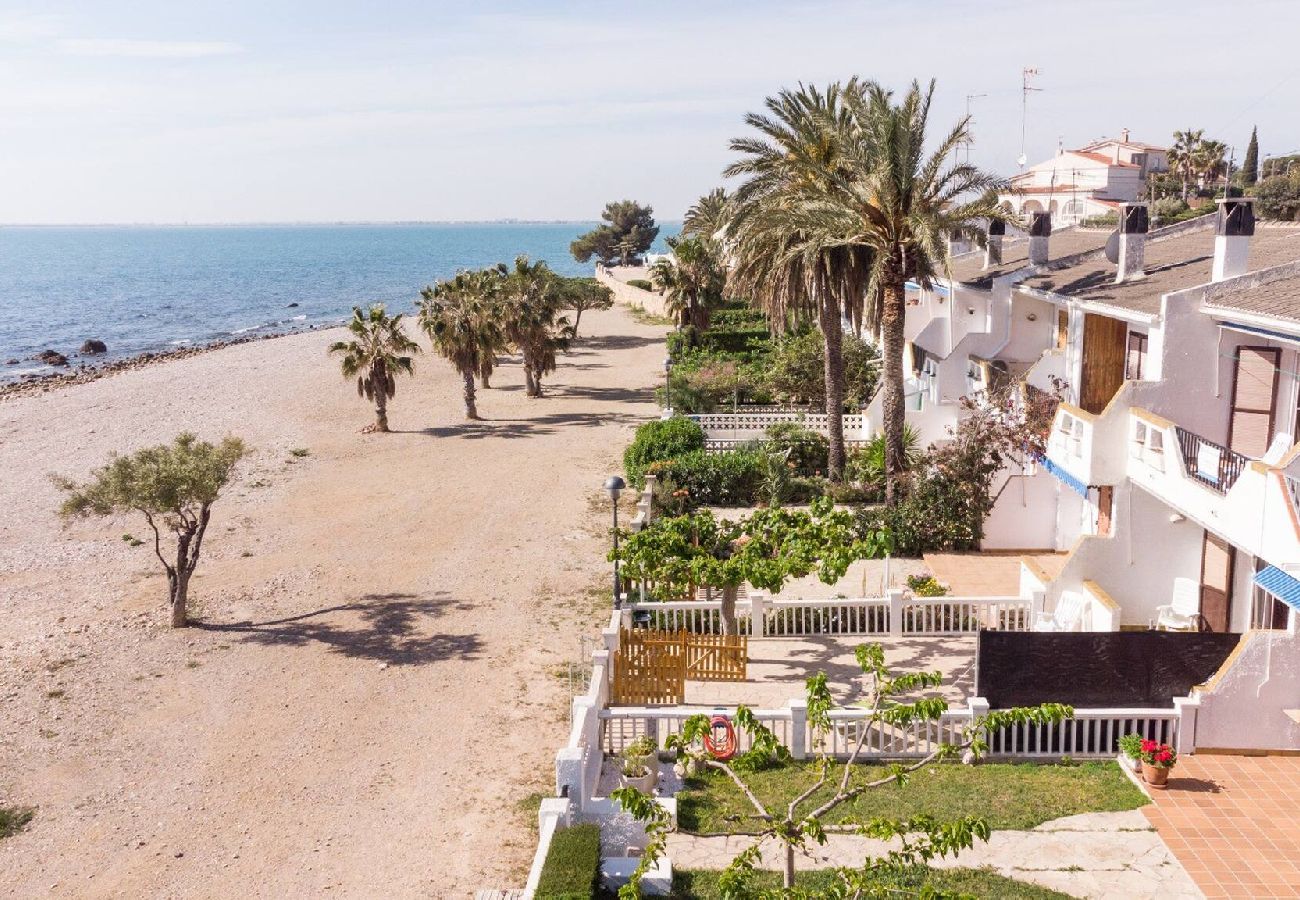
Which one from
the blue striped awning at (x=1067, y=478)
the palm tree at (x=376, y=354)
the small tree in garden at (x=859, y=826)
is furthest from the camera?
the palm tree at (x=376, y=354)

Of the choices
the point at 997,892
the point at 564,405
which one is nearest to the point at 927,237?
the point at 997,892

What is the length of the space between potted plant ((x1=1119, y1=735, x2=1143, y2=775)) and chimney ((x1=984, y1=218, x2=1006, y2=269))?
690 inches

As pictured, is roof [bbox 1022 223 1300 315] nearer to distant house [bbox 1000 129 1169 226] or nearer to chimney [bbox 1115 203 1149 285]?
chimney [bbox 1115 203 1149 285]

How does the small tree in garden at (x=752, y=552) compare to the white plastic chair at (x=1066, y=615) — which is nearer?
the small tree in garden at (x=752, y=552)

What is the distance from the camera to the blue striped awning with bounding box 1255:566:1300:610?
12094 millimetres

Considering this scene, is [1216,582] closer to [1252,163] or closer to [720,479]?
[720,479]

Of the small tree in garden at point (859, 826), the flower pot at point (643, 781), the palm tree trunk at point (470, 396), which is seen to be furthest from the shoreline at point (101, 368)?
the small tree in garden at point (859, 826)

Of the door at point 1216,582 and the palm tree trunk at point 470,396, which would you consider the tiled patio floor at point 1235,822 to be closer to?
the door at point 1216,582

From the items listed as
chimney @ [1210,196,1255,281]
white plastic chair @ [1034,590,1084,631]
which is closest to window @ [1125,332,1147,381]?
chimney @ [1210,196,1255,281]

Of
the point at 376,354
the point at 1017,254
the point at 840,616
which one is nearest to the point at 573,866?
the point at 840,616

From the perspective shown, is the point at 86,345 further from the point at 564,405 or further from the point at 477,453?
the point at 477,453

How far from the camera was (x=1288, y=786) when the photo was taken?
1291 cm

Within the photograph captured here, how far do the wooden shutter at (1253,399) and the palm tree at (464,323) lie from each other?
2934 cm

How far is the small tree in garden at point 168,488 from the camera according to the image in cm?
1973
